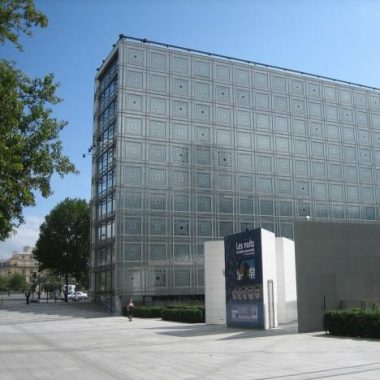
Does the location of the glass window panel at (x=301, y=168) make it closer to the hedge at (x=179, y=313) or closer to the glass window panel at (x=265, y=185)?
the glass window panel at (x=265, y=185)

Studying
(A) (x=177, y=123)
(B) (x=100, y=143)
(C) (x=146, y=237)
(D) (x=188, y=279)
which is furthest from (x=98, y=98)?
(D) (x=188, y=279)

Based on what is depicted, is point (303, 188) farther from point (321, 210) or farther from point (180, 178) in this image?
point (180, 178)

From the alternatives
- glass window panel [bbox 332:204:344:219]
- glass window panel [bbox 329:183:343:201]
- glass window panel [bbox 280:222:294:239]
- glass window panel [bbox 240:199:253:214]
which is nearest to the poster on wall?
glass window panel [bbox 240:199:253:214]

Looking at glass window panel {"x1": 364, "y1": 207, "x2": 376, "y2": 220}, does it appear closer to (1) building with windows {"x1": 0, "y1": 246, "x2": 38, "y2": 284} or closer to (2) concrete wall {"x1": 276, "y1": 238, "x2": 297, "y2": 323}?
(2) concrete wall {"x1": 276, "y1": 238, "x2": 297, "y2": 323}

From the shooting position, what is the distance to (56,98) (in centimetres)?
1491

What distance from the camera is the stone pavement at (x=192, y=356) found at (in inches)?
500

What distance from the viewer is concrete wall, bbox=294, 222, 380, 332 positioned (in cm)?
2356

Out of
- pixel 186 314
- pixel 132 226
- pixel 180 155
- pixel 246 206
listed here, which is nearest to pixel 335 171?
pixel 246 206

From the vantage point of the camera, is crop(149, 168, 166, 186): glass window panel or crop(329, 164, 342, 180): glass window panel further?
crop(329, 164, 342, 180): glass window panel

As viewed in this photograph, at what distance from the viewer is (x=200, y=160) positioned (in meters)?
53.2

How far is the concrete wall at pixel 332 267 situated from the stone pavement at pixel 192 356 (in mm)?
1964

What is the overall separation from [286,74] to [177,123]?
15.4 metres

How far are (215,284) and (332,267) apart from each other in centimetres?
866

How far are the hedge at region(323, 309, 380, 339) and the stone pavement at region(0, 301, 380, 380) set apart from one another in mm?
654
